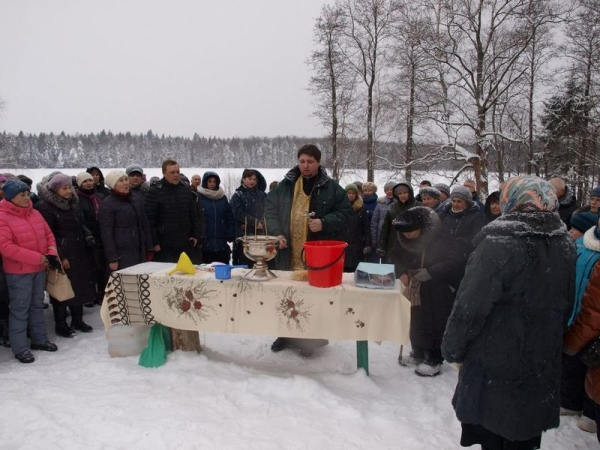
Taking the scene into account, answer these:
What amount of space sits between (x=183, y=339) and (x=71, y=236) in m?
1.86

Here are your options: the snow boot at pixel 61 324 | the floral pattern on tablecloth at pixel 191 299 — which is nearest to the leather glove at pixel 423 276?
the floral pattern on tablecloth at pixel 191 299

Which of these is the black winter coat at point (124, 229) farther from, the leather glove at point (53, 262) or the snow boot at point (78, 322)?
the snow boot at point (78, 322)

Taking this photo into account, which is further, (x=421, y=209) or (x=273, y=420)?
(x=421, y=209)

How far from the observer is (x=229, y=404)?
279cm

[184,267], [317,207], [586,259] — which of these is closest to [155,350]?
[184,267]

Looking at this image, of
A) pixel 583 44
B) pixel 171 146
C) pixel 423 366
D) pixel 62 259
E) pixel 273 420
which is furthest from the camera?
pixel 171 146

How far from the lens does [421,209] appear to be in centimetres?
329

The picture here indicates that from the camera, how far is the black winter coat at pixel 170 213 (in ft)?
15.3

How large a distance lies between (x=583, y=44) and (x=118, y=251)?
1657cm

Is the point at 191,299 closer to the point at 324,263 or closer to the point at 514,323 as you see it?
the point at 324,263

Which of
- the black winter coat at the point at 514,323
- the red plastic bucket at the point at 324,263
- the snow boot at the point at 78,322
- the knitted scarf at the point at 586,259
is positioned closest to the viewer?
the black winter coat at the point at 514,323

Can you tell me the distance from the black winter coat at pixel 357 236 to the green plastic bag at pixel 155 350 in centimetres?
309

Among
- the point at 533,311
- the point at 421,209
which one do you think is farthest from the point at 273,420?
the point at 421,209

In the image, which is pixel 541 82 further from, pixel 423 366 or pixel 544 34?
pixel 423 366
